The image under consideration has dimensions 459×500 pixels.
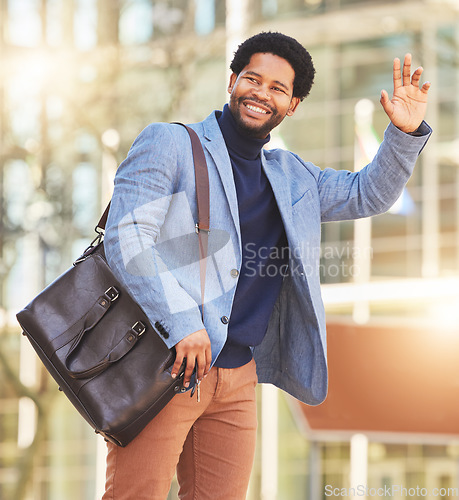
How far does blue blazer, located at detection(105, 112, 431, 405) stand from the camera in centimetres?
252

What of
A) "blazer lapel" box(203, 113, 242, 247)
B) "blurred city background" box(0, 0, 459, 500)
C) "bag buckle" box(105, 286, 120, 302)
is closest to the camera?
"bag buckle" box(105, 286, 120, 302)

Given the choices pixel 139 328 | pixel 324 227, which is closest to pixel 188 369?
pixel 139 328

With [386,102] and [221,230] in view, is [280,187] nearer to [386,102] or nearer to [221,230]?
[221,230]

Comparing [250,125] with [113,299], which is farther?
[250,125]

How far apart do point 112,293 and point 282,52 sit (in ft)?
3.45

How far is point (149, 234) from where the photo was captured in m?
2.55

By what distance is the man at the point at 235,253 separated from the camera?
2553mm

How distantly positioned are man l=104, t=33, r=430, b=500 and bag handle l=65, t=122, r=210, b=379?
27 mm

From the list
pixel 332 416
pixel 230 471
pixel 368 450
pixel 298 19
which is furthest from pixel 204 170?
pixel 298 19

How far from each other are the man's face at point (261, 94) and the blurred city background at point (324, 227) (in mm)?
6065

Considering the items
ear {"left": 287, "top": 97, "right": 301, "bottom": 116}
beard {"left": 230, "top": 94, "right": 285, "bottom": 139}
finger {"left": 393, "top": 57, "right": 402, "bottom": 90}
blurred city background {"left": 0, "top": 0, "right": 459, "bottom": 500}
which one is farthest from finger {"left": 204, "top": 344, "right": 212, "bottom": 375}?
blurred city background {"left": 0, "top": 0, "right": 459, "bottom": 500}

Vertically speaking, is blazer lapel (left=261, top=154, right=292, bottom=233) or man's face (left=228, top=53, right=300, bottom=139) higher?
man's face (left=228, top=53, right=300, bottom=139)

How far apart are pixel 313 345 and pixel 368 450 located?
7.30 m

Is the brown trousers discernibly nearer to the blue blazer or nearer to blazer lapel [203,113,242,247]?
the blue blazer
